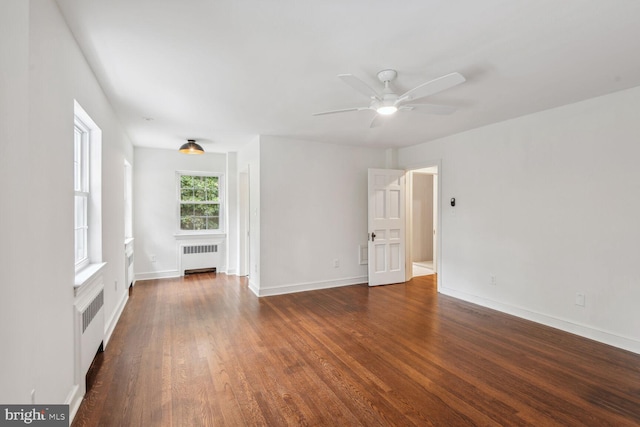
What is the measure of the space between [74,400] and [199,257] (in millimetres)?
4446

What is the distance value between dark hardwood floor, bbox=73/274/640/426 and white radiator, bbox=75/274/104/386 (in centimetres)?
21

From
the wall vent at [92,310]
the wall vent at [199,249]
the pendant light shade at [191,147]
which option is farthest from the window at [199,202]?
the wall vent at [92,310]

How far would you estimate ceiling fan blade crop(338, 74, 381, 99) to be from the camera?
2150mm

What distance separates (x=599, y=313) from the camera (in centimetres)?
322

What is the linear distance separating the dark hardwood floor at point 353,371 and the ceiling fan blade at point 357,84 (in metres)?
2.31

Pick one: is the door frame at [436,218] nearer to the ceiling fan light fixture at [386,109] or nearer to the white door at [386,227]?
the white door at [386,227]

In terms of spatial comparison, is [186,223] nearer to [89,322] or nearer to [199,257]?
[199,257]

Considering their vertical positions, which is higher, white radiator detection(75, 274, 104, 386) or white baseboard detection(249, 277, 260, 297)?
white radiator detection(75, 274, 104, 386)

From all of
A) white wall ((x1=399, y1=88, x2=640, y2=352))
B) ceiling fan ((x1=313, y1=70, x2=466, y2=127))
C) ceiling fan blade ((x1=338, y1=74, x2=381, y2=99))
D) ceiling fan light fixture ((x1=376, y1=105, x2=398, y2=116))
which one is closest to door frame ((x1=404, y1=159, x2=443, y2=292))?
white wall ((x1=399, y1=88, x2=640, y2=352))

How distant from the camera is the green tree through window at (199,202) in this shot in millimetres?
6418

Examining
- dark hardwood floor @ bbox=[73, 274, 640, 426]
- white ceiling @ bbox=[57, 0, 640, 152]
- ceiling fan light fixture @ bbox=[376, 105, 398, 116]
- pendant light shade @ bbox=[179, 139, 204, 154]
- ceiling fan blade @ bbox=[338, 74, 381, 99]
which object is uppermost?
white ceiling @ bbox=[57, 0, 640, 152]

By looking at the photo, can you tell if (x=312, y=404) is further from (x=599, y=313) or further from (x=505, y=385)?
(x=599, y=313)

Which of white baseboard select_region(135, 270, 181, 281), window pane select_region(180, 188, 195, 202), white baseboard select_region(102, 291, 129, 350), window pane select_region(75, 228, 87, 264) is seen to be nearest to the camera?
window pane select_region(75, 228, 87, 264)

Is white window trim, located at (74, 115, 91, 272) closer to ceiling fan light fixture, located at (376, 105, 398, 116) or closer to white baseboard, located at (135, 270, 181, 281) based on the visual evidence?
ceiling fan light fixture, located at (376, 105, 398, 116)
